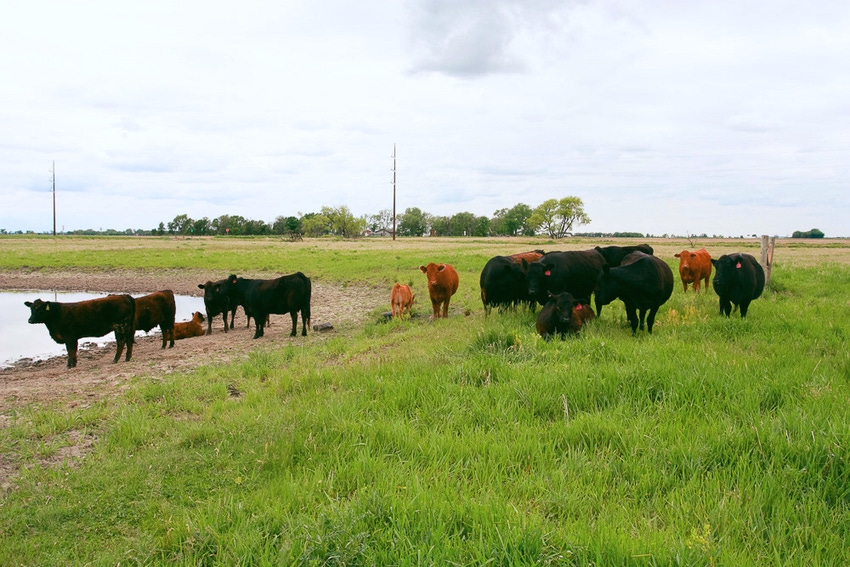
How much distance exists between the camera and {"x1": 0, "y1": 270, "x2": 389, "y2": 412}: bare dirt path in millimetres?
8367

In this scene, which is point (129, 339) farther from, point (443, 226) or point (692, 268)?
point (443, 226)

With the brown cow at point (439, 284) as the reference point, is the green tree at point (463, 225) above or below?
above

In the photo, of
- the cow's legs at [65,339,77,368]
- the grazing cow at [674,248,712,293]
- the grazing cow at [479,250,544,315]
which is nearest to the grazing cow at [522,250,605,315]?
the grazing cow at [479,250,544,315]

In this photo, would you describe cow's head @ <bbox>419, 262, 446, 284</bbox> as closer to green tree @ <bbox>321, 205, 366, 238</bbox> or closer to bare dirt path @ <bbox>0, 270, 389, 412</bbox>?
bare dirt path @ <bbox>0, 270, 389, 412</bbox>

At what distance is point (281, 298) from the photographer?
1380cm

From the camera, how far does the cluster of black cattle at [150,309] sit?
11.3 meters

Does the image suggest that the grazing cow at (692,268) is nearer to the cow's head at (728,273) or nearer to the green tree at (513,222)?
the cow's head at (728,273)

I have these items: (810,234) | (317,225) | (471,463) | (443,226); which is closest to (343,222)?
(317,225)

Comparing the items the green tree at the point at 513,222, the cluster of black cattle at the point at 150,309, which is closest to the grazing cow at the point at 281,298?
the cluster of black cattle at the point at 150,309

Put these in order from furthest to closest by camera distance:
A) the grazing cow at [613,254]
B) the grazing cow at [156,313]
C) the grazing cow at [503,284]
Answer: the grazing cow at [156,313] → the grazing cow at [613,254] → the grazing cow at [503,284]

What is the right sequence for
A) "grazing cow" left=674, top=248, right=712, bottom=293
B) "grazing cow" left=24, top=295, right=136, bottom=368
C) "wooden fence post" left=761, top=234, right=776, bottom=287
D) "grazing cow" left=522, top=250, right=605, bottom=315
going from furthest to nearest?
"grazing cow" left=674, top=248, right=712, bottom=293, "wooden fence post" left=761, top=234, right=776, bottom=287, "grazing cow" left=24, top=295, right=136, bottom=368, "grazing cow" left=522, top=250, right=605, bottom=315

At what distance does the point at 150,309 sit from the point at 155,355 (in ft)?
5.02

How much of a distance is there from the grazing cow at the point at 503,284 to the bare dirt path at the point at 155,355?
3.86 m

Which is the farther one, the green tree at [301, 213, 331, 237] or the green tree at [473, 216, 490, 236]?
the green tree at [473, 216, 490, 236]
